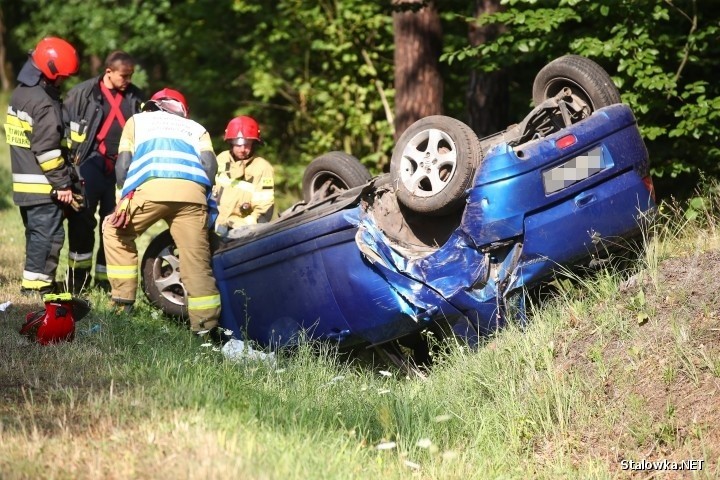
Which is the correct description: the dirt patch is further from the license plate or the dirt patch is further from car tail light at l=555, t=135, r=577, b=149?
car tail light at l=555, t=135, r=577, b=149

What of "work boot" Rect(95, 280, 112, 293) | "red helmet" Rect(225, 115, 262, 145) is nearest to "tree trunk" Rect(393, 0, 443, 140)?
"red helmet" Rect(225, 115, 262, 145)

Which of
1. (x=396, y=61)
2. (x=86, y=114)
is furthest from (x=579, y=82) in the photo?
(x=396, y=61)

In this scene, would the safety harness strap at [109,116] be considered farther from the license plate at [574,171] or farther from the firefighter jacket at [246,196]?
the license plate at [574,171]

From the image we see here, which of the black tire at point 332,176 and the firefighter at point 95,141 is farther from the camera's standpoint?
the firefighter at point 95,141

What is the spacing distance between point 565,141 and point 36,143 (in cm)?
400

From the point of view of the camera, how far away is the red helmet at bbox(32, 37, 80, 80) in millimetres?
7406

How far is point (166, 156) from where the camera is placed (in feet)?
22.3

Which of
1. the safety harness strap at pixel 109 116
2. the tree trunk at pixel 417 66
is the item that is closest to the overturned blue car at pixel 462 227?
the safety harness strap at pixel 109 116

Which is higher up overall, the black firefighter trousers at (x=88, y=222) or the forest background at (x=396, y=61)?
the forest background at (x=396, y=61)

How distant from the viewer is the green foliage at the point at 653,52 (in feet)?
26.3

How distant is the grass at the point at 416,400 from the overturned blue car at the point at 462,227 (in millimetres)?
255

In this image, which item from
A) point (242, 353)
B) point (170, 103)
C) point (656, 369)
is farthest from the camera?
point (170, 103)

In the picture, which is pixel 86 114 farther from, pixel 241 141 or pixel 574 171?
pixel 574 171

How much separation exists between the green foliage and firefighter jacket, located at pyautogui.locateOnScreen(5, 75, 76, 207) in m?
3.53
